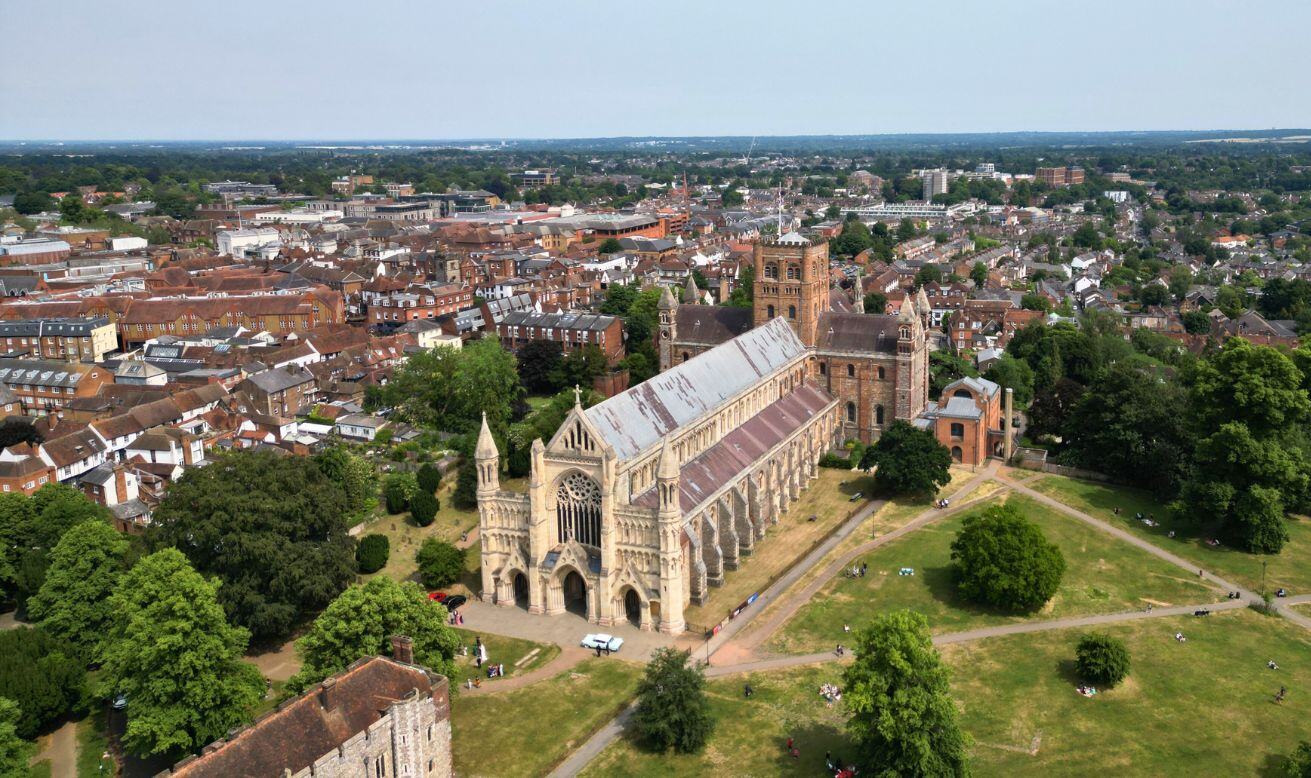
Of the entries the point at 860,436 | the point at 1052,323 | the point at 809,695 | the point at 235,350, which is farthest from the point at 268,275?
the point at 809,695

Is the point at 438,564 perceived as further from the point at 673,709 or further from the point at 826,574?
the point at 826,574

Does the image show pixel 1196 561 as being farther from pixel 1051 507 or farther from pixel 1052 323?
pixel 1052 323

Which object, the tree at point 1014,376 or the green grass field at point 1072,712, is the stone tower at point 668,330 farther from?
the green grass field at point 1072,712

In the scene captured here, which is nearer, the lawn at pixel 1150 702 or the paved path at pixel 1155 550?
the lawn at pixel 1150 702

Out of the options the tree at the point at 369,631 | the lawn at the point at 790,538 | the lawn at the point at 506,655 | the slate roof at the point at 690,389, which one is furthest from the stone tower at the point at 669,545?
the tree at the point at 369,631

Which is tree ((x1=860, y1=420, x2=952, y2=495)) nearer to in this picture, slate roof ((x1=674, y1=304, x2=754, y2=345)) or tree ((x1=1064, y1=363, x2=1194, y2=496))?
tree ((x1=1064, y1=363, x2=1194, y2=496))

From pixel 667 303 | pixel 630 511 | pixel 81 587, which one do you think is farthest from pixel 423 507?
pixel 667 303

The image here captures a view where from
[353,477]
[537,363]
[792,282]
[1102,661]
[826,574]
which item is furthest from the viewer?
[537,363]
